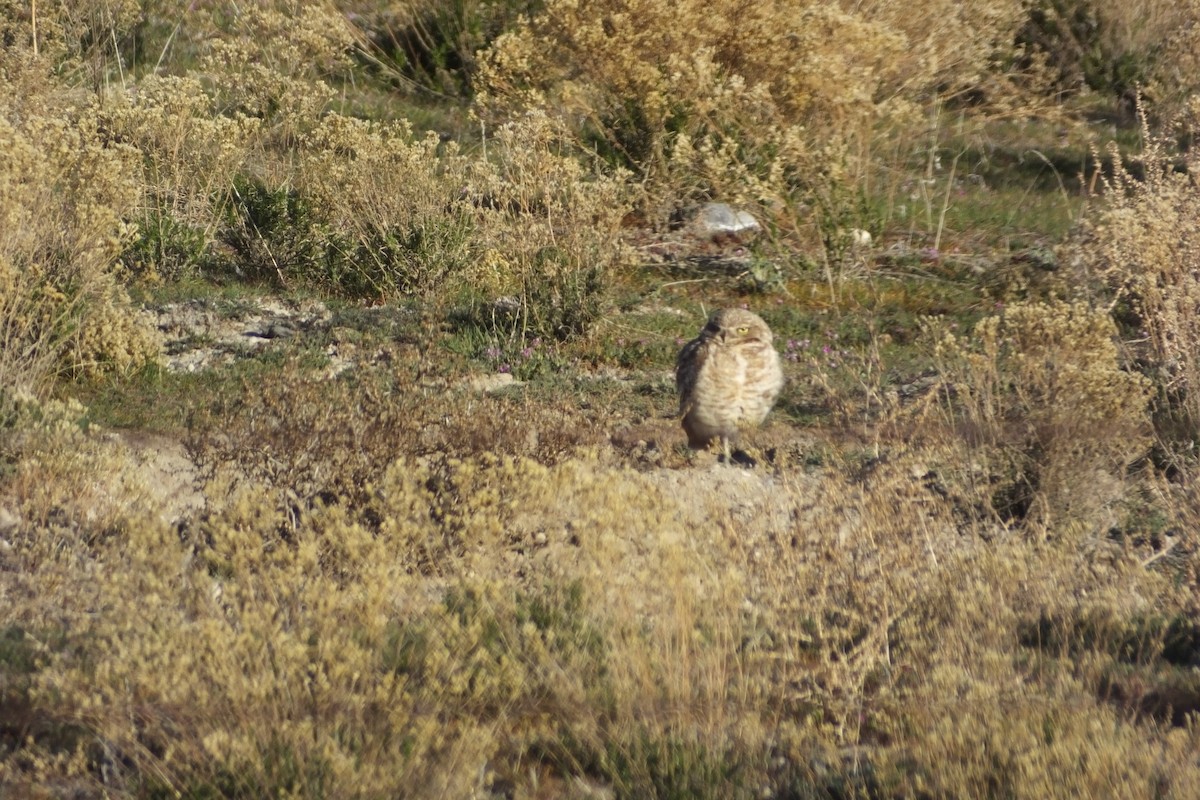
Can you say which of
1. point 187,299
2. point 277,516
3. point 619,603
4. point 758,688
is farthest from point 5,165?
point 758,688

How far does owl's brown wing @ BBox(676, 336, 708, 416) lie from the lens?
7.02 metres

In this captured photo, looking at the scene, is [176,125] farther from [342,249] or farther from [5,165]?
[5,165]

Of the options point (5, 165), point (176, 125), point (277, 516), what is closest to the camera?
point (277, 516)

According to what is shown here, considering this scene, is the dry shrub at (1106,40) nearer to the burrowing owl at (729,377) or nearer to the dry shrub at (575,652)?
the burrowing owl at (729,377)

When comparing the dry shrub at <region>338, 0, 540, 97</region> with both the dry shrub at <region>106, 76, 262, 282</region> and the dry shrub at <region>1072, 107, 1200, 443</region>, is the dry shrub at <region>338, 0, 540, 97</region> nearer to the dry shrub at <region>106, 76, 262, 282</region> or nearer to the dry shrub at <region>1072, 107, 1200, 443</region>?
the dry shrub at <region>106, 76, 262, 282</region>

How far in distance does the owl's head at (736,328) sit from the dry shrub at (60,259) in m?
3.16

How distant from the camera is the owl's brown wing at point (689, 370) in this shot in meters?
7.02

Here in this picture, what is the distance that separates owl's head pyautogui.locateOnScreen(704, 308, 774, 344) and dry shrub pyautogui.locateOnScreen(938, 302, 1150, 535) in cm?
85

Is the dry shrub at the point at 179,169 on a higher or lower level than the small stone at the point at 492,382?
higher

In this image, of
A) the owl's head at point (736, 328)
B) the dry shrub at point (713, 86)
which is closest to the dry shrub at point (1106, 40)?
the dry shrub at point (713, 86)

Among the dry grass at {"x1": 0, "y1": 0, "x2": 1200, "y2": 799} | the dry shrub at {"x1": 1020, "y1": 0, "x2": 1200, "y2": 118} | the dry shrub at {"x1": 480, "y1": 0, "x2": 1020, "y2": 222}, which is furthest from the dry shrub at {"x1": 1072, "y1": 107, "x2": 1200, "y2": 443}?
the dry shrub at {"x1": 1020, "y1": 0, "x2": 1200, "y2": 118}

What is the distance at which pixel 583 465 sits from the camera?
5688 millimetres

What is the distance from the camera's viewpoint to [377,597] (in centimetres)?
450

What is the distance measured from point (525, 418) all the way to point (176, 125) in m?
4.44
